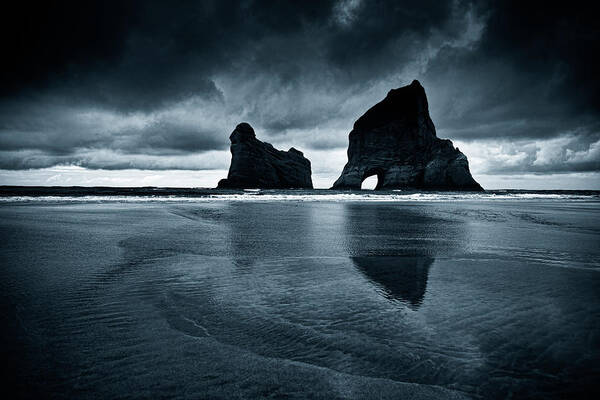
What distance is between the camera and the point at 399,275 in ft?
18.1

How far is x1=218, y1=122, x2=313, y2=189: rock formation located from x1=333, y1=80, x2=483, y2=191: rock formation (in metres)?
25.1

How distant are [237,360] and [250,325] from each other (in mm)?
698

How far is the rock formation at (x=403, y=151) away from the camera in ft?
327

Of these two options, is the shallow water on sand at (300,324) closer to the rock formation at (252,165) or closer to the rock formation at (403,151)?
the rock formation at (403,151)

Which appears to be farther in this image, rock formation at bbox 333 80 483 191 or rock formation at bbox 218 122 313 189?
rock formation at bbox 218 122 313 189

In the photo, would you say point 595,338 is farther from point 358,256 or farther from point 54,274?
point 54,274

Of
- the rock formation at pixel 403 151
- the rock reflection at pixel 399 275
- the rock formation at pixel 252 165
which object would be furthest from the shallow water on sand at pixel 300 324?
the rock formation at pixel 252 165

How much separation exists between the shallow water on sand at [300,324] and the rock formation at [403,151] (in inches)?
4004

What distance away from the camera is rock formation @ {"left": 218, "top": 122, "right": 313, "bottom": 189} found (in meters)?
112

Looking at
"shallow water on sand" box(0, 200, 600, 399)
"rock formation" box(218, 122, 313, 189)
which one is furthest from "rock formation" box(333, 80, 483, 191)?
"shallow water on sand" box(0, 200, 600, 399)

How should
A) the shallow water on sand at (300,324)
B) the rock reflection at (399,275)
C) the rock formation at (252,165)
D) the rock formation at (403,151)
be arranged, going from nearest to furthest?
the shallow water on sand at (300,324)
the rock reflection at (399,275)
the rock formation at (403,151)
the rock formation at (252,165)

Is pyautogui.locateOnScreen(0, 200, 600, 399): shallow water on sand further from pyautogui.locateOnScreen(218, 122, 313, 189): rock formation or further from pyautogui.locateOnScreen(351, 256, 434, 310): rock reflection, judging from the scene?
pyautogui.locateOnScreen(218, 122, 313, 189): rock formation

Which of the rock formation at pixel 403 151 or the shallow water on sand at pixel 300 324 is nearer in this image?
the shallow water on sand at pixel 300 324

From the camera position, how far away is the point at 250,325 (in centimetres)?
339
